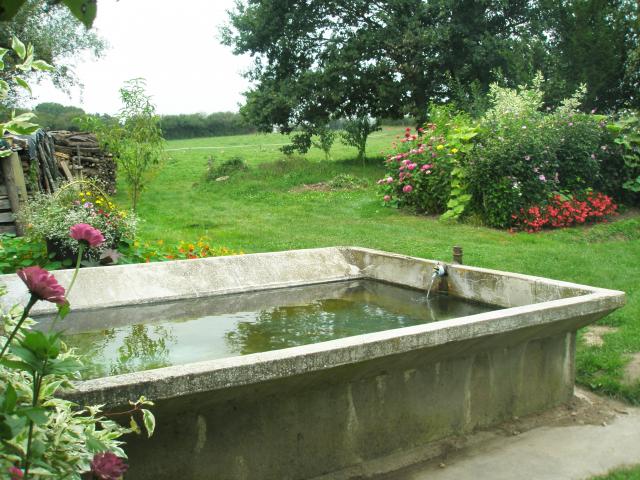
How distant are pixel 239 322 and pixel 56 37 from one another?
20.5m

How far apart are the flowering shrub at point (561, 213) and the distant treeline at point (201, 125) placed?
29395 millimetres

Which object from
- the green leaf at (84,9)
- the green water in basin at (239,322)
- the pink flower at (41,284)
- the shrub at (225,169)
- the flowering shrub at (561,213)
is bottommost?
the flowering shrub at (561,213)

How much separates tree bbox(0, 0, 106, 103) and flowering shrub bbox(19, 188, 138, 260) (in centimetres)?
1456

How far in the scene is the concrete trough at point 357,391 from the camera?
289 cm

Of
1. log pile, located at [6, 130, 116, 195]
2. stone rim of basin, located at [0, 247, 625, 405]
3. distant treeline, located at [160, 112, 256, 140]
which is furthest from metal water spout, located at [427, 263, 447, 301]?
distant treeline, located at [160, 112, 256, 140]

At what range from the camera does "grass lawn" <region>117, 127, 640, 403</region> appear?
588cm

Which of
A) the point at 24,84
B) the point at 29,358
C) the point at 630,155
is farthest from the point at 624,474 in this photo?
the point at 630,155

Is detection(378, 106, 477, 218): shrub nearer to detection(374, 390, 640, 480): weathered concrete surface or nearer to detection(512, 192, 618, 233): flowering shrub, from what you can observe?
detection(512, 192, 618, 233): flowering shrub

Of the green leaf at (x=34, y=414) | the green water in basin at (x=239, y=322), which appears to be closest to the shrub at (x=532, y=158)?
the green water in basin at (x=239, y=322)

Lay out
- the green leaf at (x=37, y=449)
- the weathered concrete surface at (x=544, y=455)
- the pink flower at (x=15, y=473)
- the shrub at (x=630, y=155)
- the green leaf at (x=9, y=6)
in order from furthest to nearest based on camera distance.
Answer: the shrub at (x=630, y=155) → the weathered concrete surface at (x=544, y=455) → the green leaf at (x=37, y=449) → the pink flower at (x=15, y=473) → the green leaf at (x=9, y=6)

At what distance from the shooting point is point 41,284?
1471mm

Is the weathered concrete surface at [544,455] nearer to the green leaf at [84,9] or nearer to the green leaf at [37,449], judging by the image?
the green leaf at [37,449]

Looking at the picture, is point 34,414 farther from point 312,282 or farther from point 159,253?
point 159,253

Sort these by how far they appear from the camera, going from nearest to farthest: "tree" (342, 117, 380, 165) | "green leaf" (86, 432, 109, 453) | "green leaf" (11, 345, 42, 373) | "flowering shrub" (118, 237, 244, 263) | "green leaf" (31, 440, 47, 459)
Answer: "green leaf" (11, 345, 42, 373)
"green leaf" (31, 440, 47, 459)
"green leaf" (86, 432, 109, 453)
"flowering shrub" (118, 237, 244, 263)
"tree" (342, 117, 380, 165)
